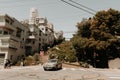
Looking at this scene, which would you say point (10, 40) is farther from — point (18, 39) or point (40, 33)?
point (40, 33)

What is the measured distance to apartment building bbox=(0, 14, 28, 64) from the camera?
170ft

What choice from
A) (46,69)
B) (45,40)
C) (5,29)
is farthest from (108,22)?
(45,40)

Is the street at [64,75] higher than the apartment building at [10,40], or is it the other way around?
the apartment building at [10,40]

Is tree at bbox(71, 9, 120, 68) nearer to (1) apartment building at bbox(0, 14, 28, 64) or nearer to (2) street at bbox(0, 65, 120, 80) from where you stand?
(1) apartment building at bbox(0, 14, 28, 64)

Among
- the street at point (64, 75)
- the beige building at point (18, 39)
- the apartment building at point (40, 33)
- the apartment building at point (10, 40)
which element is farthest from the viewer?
the apartment building at point (40, 33)

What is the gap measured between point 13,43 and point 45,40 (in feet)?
103

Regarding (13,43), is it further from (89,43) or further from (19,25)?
(89,43)

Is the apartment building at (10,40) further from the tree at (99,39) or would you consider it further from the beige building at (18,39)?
the tree at (99,39)

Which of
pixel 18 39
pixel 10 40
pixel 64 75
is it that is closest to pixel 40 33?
pixel 18 39

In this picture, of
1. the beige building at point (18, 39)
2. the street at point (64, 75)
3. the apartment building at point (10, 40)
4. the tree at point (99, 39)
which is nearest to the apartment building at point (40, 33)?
the beige building at point (18, 39)

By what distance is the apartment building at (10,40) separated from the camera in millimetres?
51750

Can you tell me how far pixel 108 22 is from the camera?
151ft

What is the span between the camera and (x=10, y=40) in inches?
2069

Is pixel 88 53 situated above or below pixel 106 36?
below
